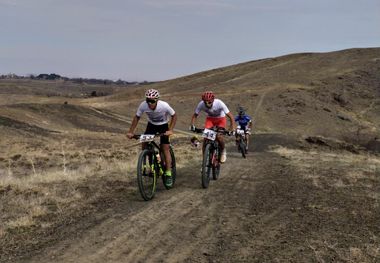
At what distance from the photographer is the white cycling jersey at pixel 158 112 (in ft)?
31.4

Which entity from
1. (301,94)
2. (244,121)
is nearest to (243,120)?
(244,121)

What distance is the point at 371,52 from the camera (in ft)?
277

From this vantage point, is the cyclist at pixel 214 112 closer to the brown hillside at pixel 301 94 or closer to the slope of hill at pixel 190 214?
the slope of hill at pixel 190 214

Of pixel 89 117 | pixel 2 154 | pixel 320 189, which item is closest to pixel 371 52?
pixel 89 117

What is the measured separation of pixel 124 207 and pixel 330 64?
75107mm

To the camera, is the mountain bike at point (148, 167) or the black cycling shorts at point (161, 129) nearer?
the mountain bike at point (148, 167)

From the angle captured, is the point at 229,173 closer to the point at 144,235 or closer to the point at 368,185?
the point at 368,185

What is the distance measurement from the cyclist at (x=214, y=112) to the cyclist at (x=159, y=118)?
5.17ft

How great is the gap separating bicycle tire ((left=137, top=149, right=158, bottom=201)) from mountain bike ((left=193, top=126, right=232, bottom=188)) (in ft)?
4.08

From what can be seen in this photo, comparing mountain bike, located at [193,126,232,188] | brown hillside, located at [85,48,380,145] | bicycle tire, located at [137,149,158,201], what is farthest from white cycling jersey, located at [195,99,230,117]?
brown hillside, located at [85,48,380,145]

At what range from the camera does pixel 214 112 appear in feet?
39.6

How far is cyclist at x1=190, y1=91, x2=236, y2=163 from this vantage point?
11.5 m

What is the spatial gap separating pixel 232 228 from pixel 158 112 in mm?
3081

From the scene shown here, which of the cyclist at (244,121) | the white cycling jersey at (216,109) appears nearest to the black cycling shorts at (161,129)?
the white cycling jersey at (216,109)
